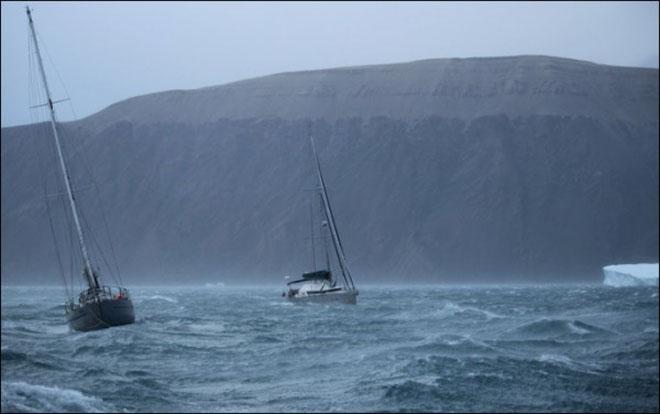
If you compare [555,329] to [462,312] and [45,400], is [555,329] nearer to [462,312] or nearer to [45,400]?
[462,312]

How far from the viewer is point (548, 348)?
2922cm

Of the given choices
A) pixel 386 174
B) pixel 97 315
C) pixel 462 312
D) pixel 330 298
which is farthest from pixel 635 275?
pixel 386 174

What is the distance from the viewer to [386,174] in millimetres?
155500

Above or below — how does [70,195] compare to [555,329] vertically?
above

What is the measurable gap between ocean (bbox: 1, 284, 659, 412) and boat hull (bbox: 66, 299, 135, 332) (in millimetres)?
1087

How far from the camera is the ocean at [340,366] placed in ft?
65.3

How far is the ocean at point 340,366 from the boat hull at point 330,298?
56.5 feet

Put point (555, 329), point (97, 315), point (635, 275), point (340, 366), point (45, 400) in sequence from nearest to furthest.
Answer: point (45, 400) → point (340, 366) → point (555, 329) → point (97, 315) → point (635, 275)

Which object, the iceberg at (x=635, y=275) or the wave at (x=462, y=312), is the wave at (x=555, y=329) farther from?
the iceberg at (x=635, y=275)

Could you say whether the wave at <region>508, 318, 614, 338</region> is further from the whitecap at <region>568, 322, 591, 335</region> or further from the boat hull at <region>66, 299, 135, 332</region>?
the boat hull at <region>66, 299, 135, 332</region>

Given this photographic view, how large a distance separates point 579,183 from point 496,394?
5370 inches

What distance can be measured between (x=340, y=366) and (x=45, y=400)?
31.6 feet

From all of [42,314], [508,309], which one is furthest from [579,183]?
[42,314]

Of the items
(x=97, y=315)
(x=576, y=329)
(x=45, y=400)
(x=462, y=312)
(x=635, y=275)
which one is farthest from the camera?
(x=635, y=275)
